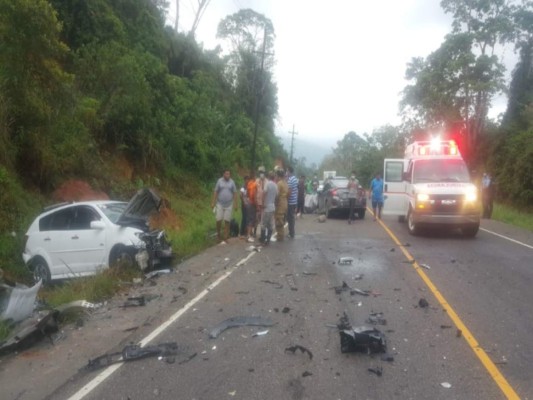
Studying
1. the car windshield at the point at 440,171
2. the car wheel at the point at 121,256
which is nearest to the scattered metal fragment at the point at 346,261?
the car wheel at the point at 121,256

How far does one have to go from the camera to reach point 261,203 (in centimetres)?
1443

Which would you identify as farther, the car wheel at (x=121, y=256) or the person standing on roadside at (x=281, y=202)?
the person standing on roadside at (x=281, y=202)

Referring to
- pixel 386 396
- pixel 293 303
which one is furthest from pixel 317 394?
pixel 293 303

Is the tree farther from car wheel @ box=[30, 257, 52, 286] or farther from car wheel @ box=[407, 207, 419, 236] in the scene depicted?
car wheel @ box=[30, 257, 52, 286]

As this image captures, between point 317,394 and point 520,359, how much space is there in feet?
7.42

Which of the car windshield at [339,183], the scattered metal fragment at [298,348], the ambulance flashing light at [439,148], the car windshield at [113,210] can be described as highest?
the ambulance flashing light at [439,148]

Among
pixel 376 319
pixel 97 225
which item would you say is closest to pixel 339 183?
pixel 97 225

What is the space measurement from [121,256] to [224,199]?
4.65 meters

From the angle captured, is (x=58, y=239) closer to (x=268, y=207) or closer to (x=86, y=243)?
(x=86, y=243)

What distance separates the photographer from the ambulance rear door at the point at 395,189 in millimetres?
18578

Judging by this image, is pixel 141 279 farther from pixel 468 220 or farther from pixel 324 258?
pixel 468 220

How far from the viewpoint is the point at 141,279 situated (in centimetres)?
993

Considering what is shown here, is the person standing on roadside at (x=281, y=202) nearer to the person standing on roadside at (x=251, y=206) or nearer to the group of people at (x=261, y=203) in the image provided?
the group of people at (x=261, y=203)

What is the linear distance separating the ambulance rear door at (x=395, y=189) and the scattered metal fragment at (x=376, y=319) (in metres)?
11.0
